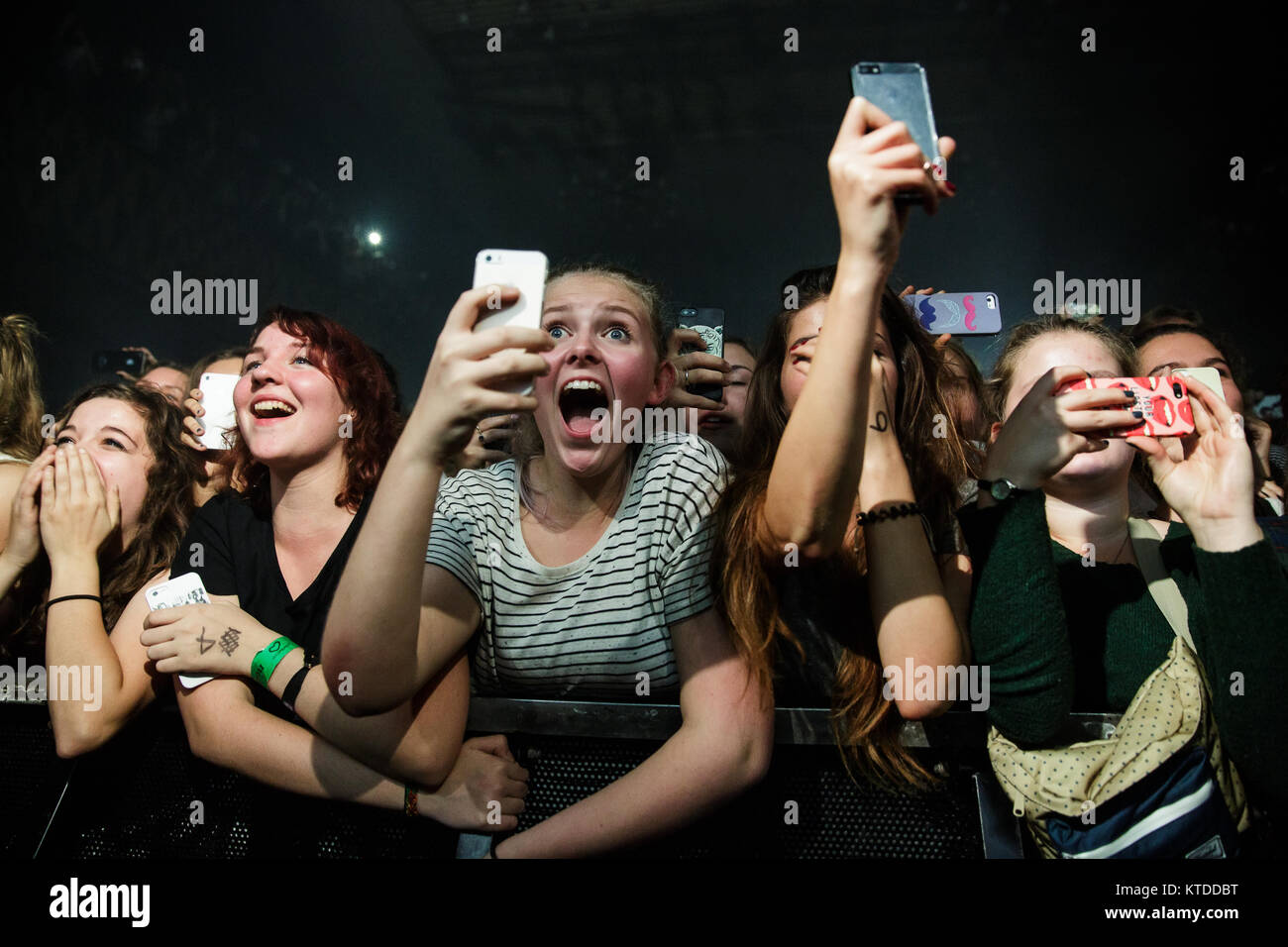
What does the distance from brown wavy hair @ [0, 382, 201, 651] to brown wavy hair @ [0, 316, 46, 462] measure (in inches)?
15.2

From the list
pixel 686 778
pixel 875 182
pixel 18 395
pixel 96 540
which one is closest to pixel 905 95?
pixel 875 182

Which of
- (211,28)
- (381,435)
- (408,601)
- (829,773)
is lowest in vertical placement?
(829,773)

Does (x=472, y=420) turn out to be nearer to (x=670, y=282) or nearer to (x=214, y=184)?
(x=670, y=282)

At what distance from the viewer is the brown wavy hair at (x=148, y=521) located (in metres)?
2.35

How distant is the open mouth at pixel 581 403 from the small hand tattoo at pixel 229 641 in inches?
33.5

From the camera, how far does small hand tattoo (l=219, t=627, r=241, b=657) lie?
1773 millimetres

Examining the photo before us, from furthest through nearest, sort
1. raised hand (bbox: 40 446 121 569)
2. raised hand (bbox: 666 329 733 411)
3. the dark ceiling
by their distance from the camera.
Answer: the dark ceiling
raised hand (bbox: 666 329 733 411)
raised hand (bbox: 40 446 121 569)

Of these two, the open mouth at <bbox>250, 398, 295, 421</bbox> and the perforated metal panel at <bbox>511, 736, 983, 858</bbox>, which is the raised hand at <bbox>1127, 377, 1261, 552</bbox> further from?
the open mouth at <bbox>250, 398, 295, 421</bbox>

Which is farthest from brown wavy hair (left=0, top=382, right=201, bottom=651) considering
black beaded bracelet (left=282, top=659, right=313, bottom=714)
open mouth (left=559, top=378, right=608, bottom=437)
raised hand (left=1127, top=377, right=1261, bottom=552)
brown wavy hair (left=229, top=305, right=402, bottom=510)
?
raised hand (left=1127, top=377, right=1261, bottom=552)

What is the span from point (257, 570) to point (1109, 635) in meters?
1.93

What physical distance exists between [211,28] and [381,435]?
3.16 meters

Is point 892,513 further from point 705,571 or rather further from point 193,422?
point 193,422

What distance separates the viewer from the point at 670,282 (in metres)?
4.57
